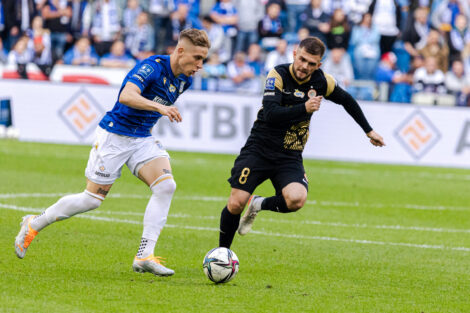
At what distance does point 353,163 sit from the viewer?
1891 cm

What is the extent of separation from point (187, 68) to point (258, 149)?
4.07 ft

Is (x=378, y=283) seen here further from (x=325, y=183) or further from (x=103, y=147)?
(x=325, y=183)

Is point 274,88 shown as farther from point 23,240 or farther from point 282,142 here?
point 23,240

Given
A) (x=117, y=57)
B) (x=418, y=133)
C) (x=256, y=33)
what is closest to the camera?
(x=418, y=133)

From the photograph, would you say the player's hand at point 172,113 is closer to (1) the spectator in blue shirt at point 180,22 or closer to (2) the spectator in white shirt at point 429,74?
(2) the spectator in white shirt at point 429,74

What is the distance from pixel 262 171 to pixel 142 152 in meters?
1.25

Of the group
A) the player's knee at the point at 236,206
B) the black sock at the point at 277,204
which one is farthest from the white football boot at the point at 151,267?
the black sock at the point at 277,204

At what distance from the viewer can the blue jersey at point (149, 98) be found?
7.19 meters

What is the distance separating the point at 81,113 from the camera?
18.8m

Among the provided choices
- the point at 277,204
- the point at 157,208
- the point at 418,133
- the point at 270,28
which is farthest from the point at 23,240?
the point at 270,28

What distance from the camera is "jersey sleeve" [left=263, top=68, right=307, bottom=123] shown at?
7.39 metres

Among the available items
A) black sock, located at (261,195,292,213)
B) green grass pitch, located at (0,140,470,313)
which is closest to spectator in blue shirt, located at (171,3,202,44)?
green grass pitch, located at (0,140,470,313)

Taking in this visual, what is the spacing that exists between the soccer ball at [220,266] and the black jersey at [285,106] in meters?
1.36

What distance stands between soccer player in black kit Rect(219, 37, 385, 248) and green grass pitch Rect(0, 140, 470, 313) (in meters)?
0.57
